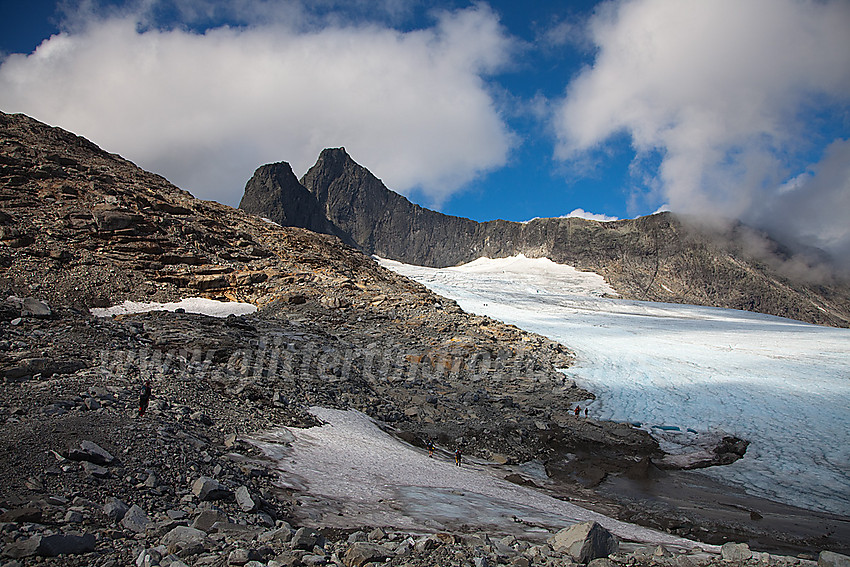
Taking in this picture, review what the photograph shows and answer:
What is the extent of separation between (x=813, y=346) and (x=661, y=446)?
2387 centimetres

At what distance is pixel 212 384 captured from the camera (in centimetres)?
1112

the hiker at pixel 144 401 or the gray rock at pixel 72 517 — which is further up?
the hiker at pixel 144 401

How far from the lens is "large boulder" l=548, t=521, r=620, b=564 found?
4940 millimetres

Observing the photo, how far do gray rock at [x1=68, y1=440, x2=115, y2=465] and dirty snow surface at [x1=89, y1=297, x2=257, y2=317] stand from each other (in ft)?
49.2

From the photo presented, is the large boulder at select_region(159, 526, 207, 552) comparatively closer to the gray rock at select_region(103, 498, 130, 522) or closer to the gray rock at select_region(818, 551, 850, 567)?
the gray rock at select_region(103, 498, 130, 522)

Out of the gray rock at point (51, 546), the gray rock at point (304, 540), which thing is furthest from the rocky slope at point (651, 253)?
the gray rock at point (51, 546)

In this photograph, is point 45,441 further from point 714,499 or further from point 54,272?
point 54,272

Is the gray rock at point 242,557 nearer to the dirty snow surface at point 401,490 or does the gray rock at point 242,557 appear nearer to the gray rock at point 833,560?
the dirty snow surface at point 401,490

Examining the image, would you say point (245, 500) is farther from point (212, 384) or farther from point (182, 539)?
point (212, 384)

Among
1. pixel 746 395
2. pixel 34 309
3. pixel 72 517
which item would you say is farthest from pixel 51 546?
pixel 746 395

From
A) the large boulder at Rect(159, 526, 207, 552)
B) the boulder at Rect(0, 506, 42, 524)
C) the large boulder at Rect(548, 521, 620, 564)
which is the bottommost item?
the large boulder at Rect(159, 526, 207, 552)

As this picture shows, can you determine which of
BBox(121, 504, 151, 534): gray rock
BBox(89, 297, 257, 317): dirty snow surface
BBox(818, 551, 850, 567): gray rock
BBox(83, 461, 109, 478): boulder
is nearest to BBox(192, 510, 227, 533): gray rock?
BBox(121, 504, 151, 534): gray rock

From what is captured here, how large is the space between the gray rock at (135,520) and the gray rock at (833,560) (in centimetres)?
714

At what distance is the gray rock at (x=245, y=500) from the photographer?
5543 mm
